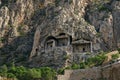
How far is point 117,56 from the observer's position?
2080 inches

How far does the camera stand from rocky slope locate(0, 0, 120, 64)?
6975 cm

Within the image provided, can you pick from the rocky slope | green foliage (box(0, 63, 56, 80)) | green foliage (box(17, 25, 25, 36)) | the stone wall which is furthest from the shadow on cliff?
the stone wall

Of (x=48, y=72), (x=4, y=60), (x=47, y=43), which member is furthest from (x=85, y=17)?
(x=48, y=72)

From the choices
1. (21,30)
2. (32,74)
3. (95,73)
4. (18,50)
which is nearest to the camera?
(95,73)

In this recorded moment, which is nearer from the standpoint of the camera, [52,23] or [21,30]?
[52,23]

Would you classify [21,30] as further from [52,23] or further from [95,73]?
[95,73]

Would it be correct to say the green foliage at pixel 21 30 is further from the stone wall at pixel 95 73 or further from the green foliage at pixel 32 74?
the stone wall at pixel 95 73

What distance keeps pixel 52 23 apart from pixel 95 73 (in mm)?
22858

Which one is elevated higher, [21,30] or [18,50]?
[21,30]

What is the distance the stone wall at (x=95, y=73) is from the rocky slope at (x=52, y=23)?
16.5m

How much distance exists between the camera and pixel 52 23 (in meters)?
71.8

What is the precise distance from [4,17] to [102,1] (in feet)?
65.6

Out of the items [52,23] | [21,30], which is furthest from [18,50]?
[52,23]

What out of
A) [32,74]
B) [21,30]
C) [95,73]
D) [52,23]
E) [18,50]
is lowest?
[32,74]
